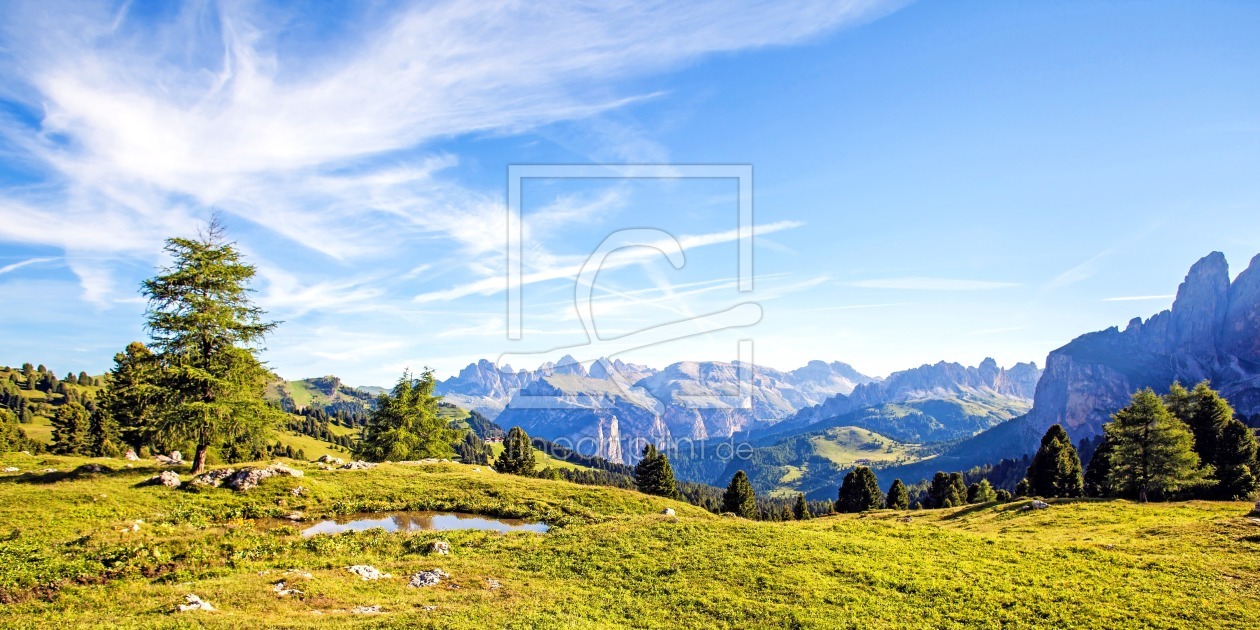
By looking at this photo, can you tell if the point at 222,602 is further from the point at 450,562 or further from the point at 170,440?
the point at 170,440

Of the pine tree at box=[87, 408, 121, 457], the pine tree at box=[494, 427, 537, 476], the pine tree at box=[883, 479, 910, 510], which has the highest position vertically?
the pine tree at box=[87, 408, 121, 457]

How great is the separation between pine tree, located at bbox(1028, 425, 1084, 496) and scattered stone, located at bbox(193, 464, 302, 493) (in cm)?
9338

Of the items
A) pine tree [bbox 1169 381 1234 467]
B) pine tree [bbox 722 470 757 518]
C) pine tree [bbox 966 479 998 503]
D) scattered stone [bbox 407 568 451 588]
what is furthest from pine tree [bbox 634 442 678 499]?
scattered stone [bbox 407 568 451 588]

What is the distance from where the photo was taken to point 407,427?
230 ft

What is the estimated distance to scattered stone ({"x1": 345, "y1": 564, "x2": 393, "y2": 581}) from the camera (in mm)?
22625

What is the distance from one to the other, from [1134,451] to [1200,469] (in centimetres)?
695

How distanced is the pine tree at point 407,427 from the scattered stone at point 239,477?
29085 mm

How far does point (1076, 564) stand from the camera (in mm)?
25719

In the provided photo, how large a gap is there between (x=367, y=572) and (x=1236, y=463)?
84.0 m

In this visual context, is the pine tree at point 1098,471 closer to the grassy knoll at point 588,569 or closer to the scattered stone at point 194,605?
the grassy knoll at point 588,569

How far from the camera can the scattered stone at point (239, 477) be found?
36.5 metres

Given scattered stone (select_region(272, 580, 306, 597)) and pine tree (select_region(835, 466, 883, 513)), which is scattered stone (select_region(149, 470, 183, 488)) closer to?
scattered stone (select_region(272, 580, 306, 597))

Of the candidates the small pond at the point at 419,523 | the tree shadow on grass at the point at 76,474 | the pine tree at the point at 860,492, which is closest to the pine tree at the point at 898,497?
the pine tree at the point at 860,492

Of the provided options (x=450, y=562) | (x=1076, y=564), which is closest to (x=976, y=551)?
(x=1076, y=564)
